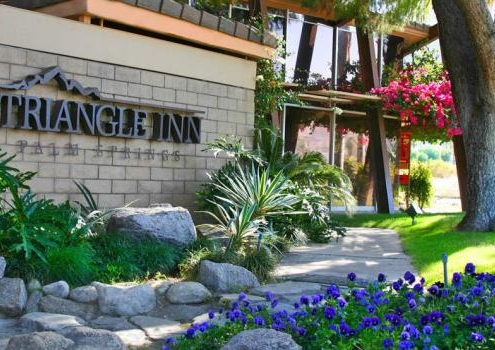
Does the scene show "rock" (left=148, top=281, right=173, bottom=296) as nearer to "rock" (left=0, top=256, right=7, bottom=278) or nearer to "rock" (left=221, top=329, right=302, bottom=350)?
"rock" (left=0, top=256, right=7, bottom=278)

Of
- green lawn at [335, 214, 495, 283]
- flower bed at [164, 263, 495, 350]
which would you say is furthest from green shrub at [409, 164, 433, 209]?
flower bed at [164, 263, 495, 350]

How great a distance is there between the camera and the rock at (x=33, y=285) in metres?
5.83

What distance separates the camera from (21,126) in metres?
7.97

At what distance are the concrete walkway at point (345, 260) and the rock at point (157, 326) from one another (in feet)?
6.04

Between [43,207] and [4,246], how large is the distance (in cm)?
67

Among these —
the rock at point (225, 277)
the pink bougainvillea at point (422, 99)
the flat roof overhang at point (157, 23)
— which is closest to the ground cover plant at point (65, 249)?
the rock at point (225, 277)

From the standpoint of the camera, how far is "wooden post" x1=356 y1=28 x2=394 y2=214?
1552 centimetres

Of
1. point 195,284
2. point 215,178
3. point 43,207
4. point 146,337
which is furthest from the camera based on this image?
point 215,178

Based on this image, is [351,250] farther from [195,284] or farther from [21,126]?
[21,126]

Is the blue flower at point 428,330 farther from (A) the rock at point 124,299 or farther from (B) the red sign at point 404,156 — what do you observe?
(B) the red sign at point 404,156

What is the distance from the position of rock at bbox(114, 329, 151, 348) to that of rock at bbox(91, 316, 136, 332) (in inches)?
5.1

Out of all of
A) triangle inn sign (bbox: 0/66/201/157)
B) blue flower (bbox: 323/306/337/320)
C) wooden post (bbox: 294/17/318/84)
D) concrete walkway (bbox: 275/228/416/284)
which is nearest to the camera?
blue flower (bbox: 323/306/337/320)

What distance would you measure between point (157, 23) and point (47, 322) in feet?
17.9

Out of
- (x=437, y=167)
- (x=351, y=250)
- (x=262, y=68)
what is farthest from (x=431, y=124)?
(x=437, y=167)
